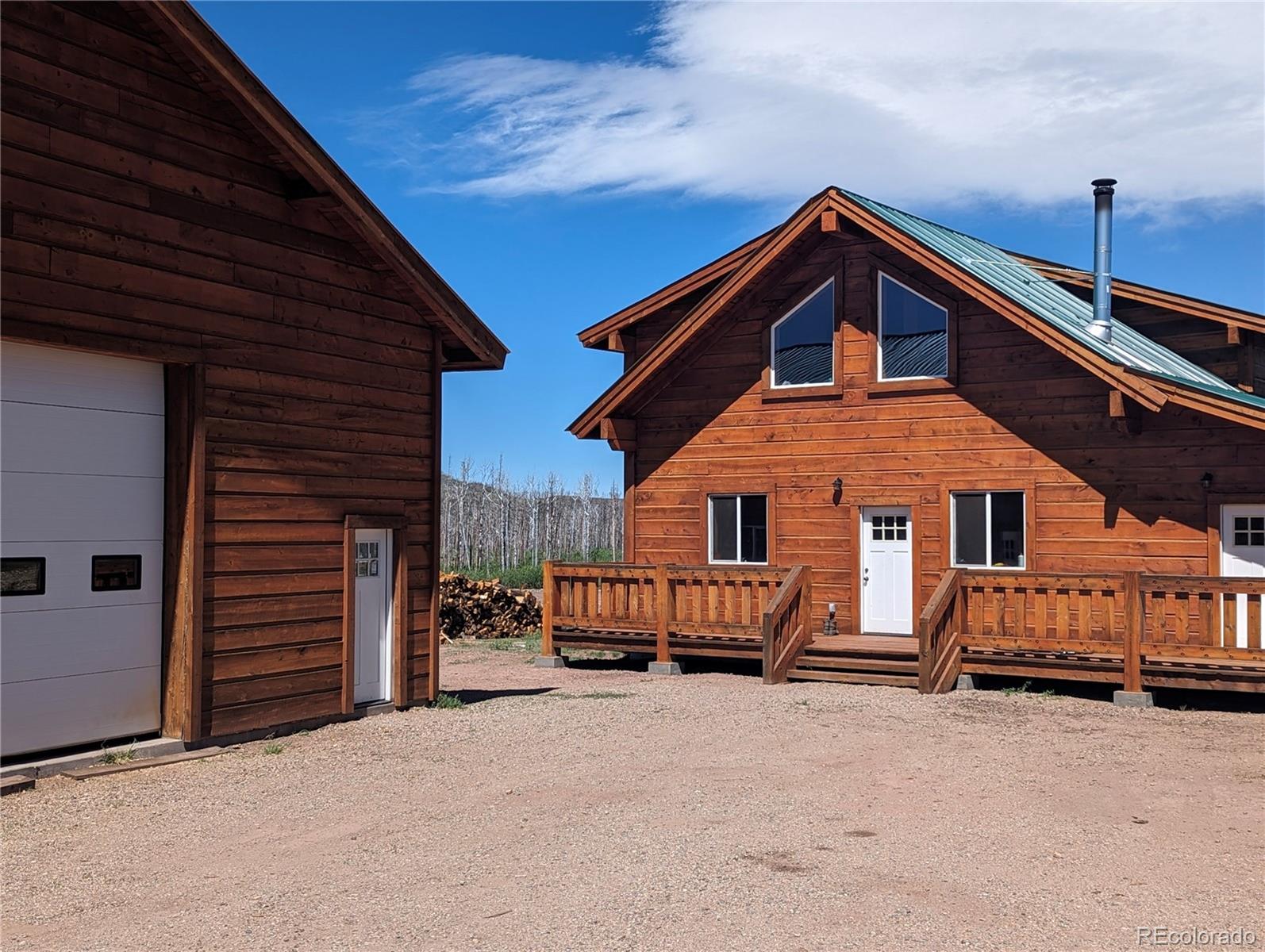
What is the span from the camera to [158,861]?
7453mm

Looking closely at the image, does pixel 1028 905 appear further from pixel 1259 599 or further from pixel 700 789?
pixel 1259 599

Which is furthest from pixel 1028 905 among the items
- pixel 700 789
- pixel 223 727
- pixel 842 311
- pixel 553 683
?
pixel 842 311

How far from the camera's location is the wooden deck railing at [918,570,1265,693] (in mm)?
14008

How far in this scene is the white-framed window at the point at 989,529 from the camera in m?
17.3

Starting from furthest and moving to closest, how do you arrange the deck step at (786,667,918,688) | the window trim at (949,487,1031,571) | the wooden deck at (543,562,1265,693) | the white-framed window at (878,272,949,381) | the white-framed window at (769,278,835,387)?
the white-framed window at (769,278,835,387)
the white-framed window at (878,272,949,381)
the window trim at (949,487,1031,571)
the deck step at (786,667,918,688)
the wooden deck at (543,562,1265,693)

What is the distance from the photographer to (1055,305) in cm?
1836

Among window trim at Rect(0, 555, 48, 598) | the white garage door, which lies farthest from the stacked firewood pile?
window trim at Rect(0, 555, 48, 598)

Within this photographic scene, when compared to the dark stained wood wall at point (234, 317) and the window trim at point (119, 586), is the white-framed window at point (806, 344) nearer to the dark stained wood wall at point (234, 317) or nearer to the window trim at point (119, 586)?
the dark stained wood wall at point (234, 317)

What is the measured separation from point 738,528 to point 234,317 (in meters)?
10.1

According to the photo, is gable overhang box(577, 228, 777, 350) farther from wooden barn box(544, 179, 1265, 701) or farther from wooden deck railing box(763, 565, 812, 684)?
wooden deck railing box(763, 565, 812, 684)

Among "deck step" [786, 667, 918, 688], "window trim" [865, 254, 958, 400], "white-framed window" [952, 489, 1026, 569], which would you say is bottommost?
"deck step" [786, 667, 918, 688]

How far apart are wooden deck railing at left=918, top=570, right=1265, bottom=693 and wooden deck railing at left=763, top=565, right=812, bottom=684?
2.00 metres

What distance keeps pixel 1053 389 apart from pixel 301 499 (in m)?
10.3

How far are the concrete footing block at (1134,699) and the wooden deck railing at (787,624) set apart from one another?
13.2ft
